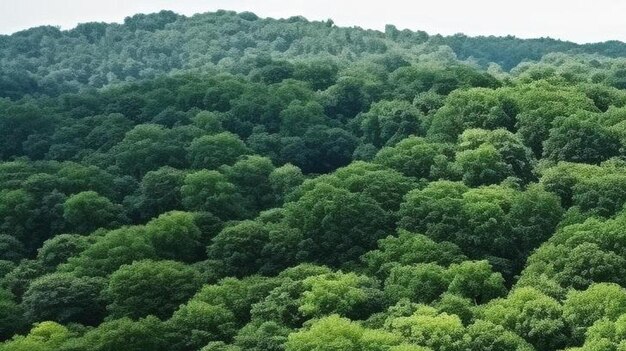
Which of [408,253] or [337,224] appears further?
[337,224]

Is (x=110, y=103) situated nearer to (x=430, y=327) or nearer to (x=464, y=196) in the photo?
(x=464, y=196)

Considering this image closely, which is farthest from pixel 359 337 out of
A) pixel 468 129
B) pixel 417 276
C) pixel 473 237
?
pixel 468 129

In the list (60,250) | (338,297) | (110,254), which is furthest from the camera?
(60,250)

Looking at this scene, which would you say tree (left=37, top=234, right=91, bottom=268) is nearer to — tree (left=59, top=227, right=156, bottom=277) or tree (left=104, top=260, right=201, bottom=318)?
tree (left=59, top=227, right=156, bottom=277)

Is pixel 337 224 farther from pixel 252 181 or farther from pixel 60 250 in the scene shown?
pixel 60 250

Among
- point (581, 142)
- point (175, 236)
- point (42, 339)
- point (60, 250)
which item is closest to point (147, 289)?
point (42, 339)

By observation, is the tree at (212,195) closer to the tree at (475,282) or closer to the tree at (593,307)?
the tree at (475,282)
